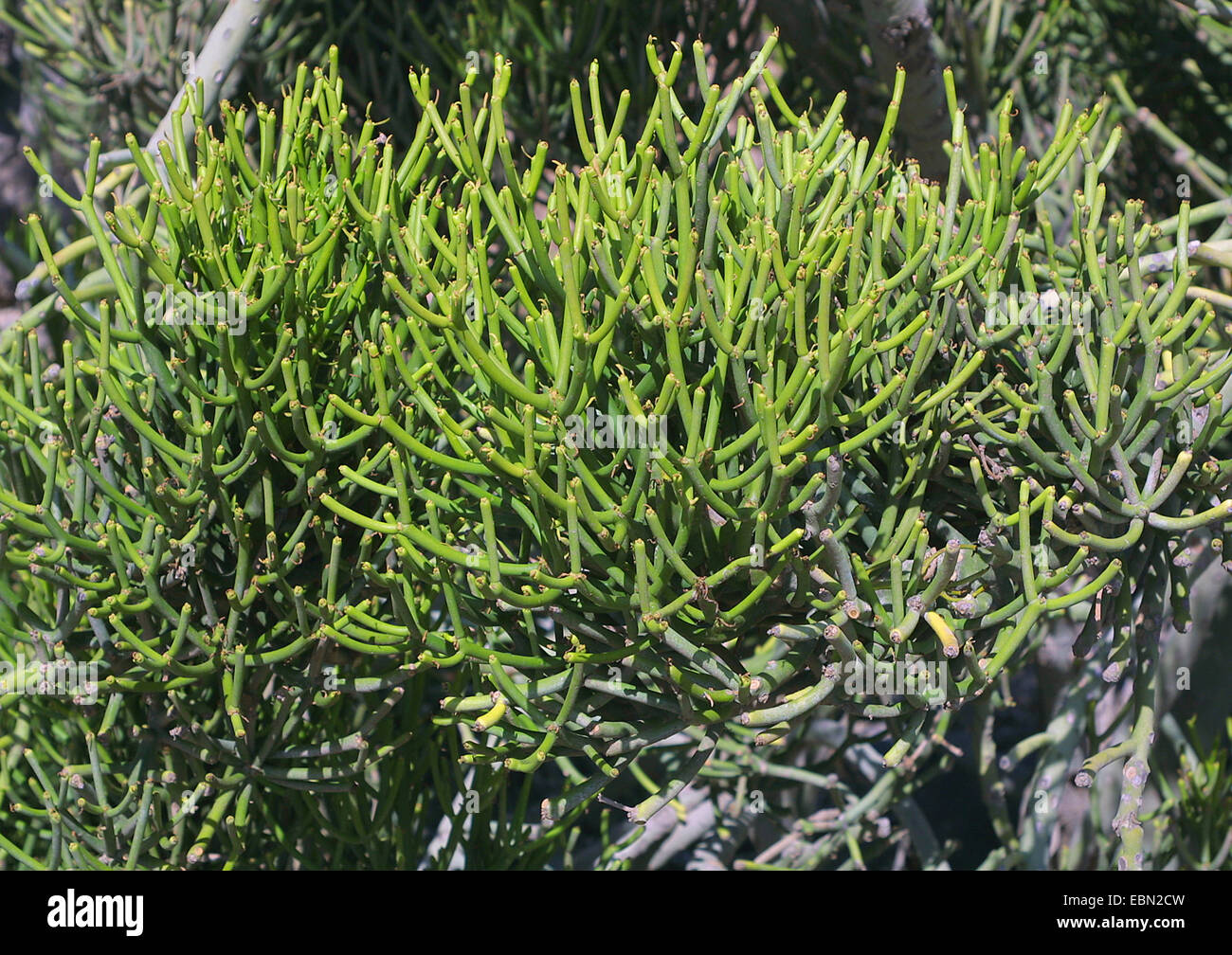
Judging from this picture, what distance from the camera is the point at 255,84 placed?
9.98 ft

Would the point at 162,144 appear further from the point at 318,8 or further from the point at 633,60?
the point at 318,8

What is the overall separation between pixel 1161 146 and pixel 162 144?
286cm

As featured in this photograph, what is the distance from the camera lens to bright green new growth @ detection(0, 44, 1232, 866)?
133 cm

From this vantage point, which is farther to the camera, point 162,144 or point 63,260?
point 63,260

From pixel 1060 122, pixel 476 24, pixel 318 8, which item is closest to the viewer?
pixel 1060 122

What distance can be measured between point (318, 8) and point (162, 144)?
182 cm

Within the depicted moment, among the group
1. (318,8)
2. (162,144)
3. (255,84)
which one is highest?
(318,8)

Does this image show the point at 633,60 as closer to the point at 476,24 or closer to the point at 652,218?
the point at 476,24

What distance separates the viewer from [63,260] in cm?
198

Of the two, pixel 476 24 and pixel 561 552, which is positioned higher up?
pixel 476 24

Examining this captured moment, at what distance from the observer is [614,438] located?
4.43ft

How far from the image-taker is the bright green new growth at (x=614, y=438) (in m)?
1.33
